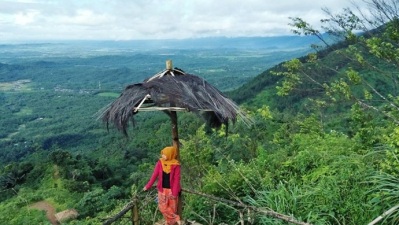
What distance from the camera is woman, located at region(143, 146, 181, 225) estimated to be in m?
3.78

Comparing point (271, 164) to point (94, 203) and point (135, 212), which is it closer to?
point (135, 212)

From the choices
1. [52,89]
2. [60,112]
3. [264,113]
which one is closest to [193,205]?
[264,113]

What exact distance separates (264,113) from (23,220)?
8.94 metres

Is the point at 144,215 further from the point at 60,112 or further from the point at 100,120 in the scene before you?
the point at 60,112

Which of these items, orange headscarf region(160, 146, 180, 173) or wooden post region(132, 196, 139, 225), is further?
wooden post region(132, 196, 139, 225)

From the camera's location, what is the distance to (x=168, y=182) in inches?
152

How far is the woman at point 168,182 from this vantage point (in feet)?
12.4

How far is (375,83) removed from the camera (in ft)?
101

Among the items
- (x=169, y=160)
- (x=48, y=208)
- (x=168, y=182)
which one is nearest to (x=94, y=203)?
(x=48, y=208)

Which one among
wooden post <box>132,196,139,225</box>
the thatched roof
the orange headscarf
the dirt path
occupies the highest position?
the thatched roof

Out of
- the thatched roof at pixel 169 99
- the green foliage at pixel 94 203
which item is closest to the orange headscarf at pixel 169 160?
the thatched roof at pixel 169 99

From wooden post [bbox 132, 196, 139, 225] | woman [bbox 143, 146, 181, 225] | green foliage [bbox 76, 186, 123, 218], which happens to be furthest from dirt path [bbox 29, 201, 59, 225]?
woman [bbox 143, 146, 181, 225]

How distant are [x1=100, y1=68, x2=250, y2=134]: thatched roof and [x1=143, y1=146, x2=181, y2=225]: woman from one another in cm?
46

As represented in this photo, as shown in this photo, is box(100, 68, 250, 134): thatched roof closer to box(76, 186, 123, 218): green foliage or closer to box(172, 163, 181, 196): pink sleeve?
box(172, 163, 181, 196): pink sleeve
